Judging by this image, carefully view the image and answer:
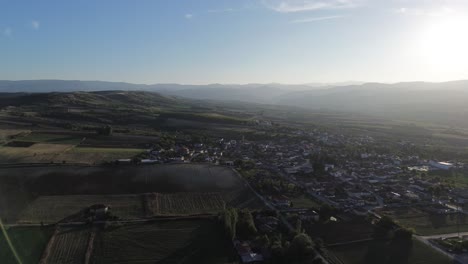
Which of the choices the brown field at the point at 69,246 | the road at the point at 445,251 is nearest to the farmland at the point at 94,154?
the brown field at the point at 69,246

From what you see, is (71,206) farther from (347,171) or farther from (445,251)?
(347,171)

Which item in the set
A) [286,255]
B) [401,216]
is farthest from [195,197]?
[401,216]

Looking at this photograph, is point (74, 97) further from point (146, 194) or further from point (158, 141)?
point (146, 194)

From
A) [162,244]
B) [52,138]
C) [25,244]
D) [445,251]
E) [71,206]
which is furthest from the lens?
[52,138]

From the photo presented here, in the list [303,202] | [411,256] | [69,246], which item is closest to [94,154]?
[69,246]

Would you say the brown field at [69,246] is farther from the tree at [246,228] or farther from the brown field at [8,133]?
the brown field at [8,133]
